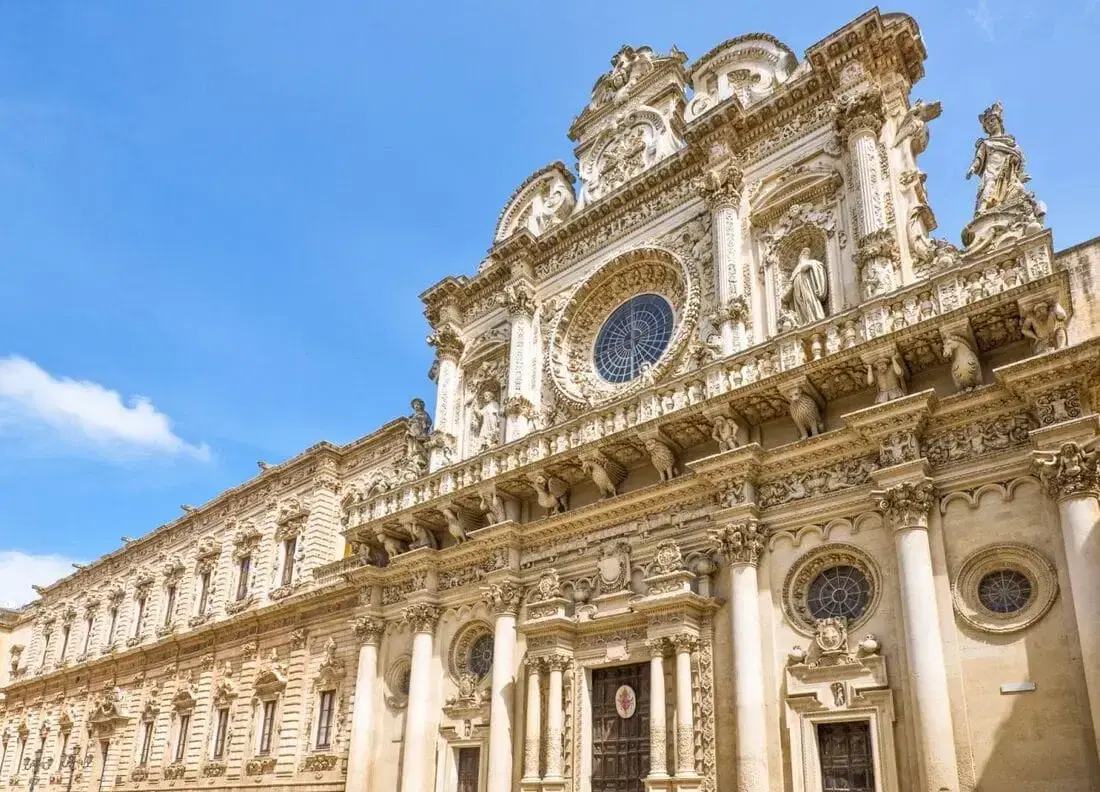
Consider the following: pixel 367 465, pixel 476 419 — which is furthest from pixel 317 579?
pixel 476 419

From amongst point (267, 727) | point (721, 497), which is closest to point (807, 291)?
point (721, 497)

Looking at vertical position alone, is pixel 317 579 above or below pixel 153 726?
above

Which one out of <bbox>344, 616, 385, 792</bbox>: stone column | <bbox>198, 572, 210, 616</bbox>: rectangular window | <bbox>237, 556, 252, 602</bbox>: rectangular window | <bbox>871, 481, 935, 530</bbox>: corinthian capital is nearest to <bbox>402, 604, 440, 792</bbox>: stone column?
<bbox>344, 616, 385, 792</bbox>: stone column

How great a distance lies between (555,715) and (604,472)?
4225 mm

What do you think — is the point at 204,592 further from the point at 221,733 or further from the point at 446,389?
the point at 446,389

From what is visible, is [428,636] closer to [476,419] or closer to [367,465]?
[476,419]

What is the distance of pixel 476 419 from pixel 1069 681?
13931 mm

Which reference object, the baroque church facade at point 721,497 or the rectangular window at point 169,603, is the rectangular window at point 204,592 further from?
the baroque church facade at point 721,497

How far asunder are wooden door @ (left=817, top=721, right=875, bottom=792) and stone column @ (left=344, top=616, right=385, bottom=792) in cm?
1006

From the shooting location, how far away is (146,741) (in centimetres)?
2812

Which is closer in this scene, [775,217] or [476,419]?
[775,217]

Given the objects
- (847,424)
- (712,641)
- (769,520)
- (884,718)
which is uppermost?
(847,424)

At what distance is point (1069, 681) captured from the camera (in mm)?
10812

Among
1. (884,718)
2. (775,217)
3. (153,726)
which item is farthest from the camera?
(153,726)
